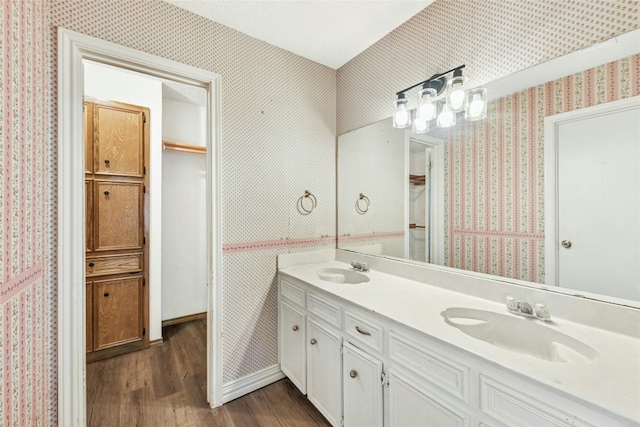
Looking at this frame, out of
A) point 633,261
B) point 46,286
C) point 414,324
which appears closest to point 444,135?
point 633,261

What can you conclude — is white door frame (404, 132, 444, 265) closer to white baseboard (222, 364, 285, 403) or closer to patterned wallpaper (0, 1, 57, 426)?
white baseboard (222, 364, 285, 403)

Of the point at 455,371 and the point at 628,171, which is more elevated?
the point at 628,171

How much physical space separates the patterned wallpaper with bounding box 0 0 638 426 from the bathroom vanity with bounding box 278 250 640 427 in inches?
17.7

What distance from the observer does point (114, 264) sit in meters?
2.32

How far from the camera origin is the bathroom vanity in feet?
2.42

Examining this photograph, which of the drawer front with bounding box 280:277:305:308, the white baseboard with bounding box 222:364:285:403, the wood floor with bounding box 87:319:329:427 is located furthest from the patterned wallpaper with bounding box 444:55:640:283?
the white baseboard with bounding box 222:364:285:403

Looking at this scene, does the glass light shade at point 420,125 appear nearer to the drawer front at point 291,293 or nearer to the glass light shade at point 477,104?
the glass light shade at point 477,104

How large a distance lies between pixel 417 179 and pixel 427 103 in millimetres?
454

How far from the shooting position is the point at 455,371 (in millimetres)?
932

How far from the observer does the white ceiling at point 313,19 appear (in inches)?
63.1

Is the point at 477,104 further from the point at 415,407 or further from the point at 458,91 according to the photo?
the point at 415,407

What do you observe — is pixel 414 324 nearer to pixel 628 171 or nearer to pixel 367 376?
pixel 367 376

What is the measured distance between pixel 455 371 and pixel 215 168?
5.36 feet

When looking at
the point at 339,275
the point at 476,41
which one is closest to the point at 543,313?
the point at 339,275
